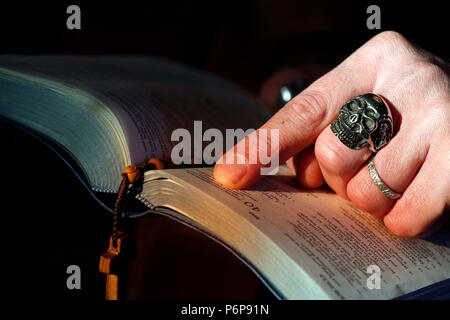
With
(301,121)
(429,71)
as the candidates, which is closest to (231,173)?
(301,121)

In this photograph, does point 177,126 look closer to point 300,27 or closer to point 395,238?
point 395,238

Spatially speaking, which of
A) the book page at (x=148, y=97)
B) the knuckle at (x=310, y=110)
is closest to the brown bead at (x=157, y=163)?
the book page at (x=148, y=97)

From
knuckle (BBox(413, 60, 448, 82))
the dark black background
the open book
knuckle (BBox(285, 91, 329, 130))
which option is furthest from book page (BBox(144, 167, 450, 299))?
the dark black background

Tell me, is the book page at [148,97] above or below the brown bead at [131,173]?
above

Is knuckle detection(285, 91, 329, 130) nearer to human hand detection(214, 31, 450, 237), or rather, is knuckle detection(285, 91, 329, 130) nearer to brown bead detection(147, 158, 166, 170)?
human hand detection(214, 31, 450, 237)

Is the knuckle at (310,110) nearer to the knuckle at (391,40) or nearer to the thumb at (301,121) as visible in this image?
the thumb at (301,121)

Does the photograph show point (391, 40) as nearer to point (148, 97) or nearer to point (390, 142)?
point (390, 142)
